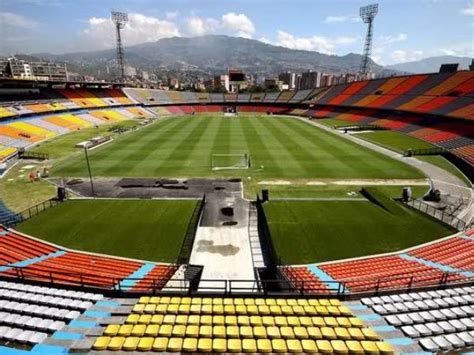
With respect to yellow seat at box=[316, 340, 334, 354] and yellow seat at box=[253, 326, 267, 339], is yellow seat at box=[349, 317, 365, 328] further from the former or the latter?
yellow seat at box=[253, 326, 267, 339]

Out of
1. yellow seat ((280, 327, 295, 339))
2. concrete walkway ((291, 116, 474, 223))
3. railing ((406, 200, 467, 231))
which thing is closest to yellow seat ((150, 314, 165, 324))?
yellow seat ((280, 327, 295, 339))

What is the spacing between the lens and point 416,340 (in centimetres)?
944

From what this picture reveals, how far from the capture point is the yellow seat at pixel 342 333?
9.25 metres

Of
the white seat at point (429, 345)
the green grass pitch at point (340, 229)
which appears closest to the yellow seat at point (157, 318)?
the white seat at point (429, 345)

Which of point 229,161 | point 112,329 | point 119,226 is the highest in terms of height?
point 112,329

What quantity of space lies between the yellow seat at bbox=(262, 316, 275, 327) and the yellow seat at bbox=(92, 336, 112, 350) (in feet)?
15.8

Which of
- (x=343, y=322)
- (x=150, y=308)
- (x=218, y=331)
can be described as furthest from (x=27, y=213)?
(x=343, y=322)

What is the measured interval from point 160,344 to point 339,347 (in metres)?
5.21

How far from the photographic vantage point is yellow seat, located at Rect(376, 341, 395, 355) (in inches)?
339

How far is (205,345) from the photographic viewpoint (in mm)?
8734

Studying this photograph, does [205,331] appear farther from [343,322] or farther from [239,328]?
[343,322]

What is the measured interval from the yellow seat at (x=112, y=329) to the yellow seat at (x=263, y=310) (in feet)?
15.6

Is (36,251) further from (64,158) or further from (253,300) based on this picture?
Result: (64,158)

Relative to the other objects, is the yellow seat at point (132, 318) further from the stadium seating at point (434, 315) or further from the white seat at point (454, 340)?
the white seat at point (454, 340)
